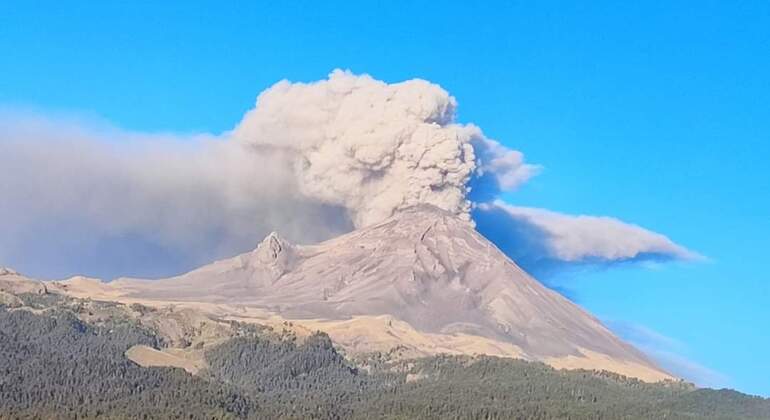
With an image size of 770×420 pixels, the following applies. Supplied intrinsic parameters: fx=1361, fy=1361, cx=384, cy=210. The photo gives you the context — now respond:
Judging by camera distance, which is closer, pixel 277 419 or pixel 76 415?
pixel 76 415

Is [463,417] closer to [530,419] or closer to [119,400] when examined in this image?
[530,419]

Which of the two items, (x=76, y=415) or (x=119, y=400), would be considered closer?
(x=76, y=415)

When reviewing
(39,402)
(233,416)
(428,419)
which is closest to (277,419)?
(233,416)

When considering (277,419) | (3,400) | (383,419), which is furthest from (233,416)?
(3,400)

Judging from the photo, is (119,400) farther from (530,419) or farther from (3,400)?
(530,419)

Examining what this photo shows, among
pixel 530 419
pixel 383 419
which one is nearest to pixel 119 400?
pixel 383 419

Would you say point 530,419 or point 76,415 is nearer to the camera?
point 76,415

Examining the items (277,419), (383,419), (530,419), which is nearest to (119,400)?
(277,419)

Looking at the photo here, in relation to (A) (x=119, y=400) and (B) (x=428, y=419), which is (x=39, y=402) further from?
(B) (x=428, y=419)
